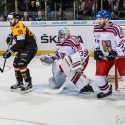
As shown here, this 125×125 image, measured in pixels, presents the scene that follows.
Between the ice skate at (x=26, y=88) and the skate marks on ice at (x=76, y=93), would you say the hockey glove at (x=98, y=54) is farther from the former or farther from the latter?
the ice skate at (x=26, y=88)

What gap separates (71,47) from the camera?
499cm

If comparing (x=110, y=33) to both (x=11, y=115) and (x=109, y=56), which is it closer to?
(x=109, y=56)

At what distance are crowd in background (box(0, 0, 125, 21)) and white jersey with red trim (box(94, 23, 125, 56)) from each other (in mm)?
4339

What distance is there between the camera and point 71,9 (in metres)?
9.27

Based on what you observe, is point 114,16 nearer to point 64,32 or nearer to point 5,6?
point 5,6

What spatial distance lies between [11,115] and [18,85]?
1303 millimetres

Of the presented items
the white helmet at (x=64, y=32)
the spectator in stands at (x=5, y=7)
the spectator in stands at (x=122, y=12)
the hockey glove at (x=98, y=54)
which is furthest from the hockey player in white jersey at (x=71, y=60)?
the spectator in stands at (x=5, y=7)

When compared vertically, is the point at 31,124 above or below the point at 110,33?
below

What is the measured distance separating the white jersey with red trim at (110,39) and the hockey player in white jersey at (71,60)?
0.32 m

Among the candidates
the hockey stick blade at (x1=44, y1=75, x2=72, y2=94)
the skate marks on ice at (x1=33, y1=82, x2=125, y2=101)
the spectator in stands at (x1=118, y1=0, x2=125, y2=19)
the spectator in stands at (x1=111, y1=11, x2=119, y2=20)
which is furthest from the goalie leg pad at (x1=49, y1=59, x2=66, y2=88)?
the spectator in stands at (x1=118, y1=0, x2=125, y2=19)

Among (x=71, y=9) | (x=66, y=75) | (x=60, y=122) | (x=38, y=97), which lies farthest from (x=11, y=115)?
(x=71, y=9)

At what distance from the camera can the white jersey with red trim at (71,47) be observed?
4888 mm

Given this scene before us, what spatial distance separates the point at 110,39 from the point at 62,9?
16.4 ft

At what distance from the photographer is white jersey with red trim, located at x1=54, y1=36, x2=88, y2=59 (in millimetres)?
4888
